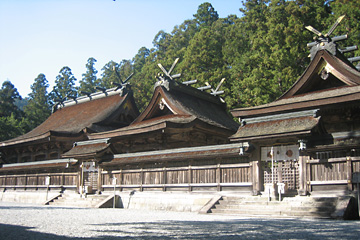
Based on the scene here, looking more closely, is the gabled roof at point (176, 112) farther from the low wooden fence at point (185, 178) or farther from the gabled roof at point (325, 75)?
the gabled roof at point (325, 75)

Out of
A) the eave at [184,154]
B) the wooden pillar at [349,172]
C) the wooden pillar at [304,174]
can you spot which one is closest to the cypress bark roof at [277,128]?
the eave at [184,154]

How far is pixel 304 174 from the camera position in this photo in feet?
48.3

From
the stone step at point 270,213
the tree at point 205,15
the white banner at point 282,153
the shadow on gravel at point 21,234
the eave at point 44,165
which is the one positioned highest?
the tree at point 205,15

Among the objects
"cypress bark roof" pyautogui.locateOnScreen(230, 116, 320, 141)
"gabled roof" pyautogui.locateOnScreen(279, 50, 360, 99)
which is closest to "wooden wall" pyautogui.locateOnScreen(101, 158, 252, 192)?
"cypress bark roof" pyautogui.locateOnScreen(230, 116, 320, 141)

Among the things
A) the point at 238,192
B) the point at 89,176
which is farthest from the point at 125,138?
the point at 238,192

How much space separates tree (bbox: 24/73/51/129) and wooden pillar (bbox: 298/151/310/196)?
4546cm

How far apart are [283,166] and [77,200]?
11967 millimetres

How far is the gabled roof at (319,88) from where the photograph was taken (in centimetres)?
1709

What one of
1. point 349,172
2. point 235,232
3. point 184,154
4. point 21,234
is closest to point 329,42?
point 349,172

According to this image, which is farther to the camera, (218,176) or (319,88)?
(319,88)

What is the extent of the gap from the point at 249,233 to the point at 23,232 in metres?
5.29

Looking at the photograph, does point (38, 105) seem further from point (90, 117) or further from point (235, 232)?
point (235, 232)

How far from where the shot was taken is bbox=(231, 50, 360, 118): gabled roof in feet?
56.1

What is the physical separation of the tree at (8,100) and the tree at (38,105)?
6.34 feet
